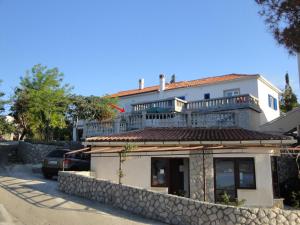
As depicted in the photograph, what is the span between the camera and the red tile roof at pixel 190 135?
16.7m

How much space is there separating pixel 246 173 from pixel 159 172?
13.9 feet

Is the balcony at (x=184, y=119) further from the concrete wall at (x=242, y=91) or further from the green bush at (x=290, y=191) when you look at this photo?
the green bush at (x=290, y=191)

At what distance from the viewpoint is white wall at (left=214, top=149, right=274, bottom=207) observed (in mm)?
15844

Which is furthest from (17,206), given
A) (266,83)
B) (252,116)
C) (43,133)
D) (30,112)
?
(266,83)

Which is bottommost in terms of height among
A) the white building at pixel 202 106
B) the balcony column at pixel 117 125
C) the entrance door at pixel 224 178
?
the entrance door at pixel 224 178

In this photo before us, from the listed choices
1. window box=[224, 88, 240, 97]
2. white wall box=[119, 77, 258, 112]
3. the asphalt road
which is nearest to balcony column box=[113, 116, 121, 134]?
the asphalt road

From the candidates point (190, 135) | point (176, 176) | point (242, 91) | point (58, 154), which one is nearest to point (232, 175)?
point (176, 176)

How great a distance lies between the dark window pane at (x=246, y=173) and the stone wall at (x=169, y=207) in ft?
15.9

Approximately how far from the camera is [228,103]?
2378 cm

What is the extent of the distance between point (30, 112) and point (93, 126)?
38.2ft

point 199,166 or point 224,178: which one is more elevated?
point 199,166

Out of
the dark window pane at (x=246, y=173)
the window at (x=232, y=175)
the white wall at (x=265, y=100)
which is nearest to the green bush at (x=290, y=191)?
the dark window pane at (x=246, y=173)

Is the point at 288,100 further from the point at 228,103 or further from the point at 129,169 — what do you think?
the point at 129,169

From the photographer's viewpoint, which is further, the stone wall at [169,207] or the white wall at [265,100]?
the white wall at [265,100]
